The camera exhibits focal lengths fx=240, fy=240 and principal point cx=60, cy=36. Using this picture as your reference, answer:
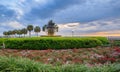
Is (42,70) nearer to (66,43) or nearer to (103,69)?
(103,69)

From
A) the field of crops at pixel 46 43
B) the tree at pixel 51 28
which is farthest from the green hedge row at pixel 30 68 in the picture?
the tree at pixel 51 28

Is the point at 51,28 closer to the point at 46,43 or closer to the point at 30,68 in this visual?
the point at 46,43

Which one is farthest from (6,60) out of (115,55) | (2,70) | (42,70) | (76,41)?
(76,41)

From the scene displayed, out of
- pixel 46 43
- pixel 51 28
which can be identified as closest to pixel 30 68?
pixel 46 43

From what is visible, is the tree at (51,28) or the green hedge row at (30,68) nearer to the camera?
the green hedge row at (30,68)

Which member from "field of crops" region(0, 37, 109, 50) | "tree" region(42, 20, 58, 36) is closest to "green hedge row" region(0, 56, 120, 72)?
"field of crops" region(0, 37, 109, 50)

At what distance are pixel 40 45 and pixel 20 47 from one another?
4.83 ft

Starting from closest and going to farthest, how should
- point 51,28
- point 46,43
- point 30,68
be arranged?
1. point 30,68
2. point 46,43
3. point 51,28

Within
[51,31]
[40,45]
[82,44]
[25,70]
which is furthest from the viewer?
[51,31]

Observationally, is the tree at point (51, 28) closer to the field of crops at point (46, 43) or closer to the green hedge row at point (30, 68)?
the field of crops at point (46, 43)

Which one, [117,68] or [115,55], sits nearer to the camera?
[117,68]

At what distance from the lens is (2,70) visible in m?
4.85

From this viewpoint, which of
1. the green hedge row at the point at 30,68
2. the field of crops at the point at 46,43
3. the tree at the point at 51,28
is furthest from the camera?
the tree at the point at 51,28

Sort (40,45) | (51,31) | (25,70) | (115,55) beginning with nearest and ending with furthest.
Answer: (25,70), (115,55), (40,45), (51,31)
